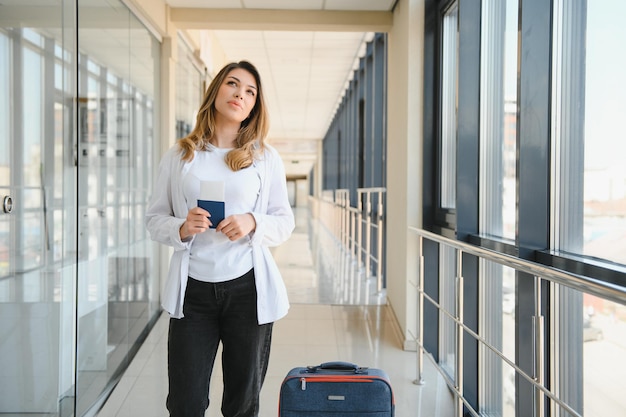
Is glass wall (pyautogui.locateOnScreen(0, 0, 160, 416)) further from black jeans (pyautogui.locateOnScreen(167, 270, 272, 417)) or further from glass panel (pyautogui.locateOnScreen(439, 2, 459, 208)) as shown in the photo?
glass panel (pyautogui.locateOnScreen(439, 2, 459, 208))

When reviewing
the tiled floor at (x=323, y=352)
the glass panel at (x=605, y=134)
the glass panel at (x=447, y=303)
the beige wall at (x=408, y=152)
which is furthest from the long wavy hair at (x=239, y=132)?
the beige wall at (x=408, y=152)

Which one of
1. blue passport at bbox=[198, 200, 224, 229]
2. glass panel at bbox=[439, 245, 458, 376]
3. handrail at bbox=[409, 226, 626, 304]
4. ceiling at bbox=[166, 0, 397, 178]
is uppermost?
ceiling at bbox=[166, 0, 397, 178]

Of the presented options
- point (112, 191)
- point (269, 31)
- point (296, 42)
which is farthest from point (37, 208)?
point (296, 42)

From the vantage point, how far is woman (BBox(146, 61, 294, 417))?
1.52m

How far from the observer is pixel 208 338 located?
1550 millimetres

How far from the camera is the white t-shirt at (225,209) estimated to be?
4.97 feet

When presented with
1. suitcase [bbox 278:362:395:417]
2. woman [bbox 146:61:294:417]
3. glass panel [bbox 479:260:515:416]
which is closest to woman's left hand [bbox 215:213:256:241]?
woman [bbox 146:61:294:417]

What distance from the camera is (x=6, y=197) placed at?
6.29 ft

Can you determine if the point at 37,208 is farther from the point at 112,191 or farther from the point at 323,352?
the point at 323,352

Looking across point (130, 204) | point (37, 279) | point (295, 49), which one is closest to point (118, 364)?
point (130, 204)

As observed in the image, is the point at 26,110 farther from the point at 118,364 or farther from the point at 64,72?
the point at 118,364

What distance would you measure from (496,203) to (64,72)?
202cm

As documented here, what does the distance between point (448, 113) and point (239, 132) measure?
2219mm

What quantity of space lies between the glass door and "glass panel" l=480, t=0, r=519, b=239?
1.86m
